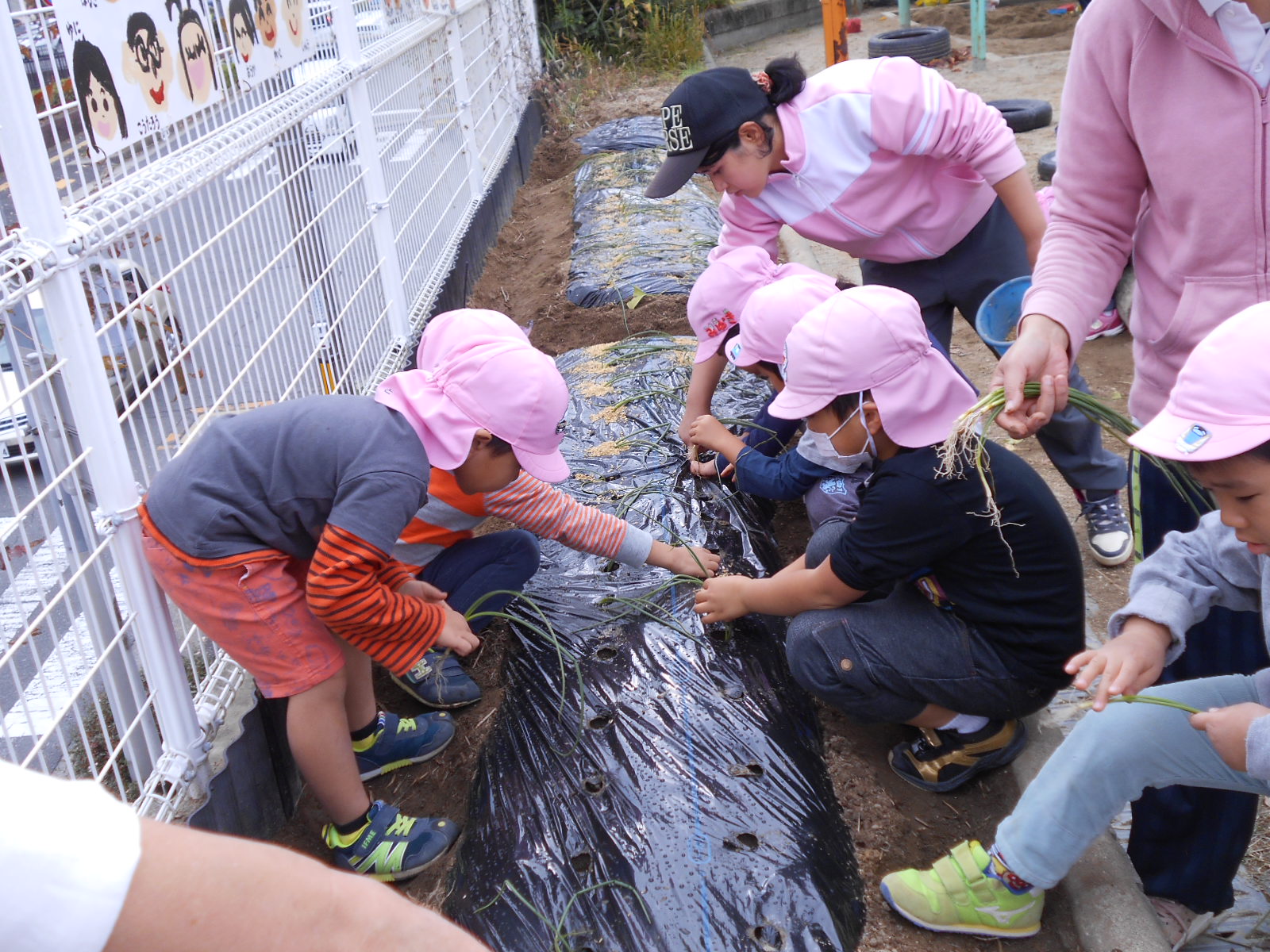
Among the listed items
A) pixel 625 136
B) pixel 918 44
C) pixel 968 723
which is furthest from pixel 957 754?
pixel 918 44

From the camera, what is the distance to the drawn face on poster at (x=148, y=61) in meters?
1.97

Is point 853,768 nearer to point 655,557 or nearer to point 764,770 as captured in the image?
point 764,770

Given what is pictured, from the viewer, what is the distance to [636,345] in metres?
3.91

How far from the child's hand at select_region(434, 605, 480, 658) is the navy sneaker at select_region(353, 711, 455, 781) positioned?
39 cm

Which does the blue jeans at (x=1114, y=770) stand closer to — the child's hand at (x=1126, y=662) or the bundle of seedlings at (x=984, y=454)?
the child's hand at (x=1126, y=662)

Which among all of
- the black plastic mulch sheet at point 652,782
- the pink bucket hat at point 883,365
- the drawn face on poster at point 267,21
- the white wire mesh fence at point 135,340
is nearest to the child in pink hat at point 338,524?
the white wire mesh fence at point 135,340

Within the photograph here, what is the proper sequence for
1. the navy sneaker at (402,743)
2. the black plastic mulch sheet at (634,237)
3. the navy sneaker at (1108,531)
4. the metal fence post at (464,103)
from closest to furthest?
the navy sneaker at (402,743) < the navy sneaker at (1108,531) < the black plastic mulch sheet at (634,237) < the metal fence post at (464,103)

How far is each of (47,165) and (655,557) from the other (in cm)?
152

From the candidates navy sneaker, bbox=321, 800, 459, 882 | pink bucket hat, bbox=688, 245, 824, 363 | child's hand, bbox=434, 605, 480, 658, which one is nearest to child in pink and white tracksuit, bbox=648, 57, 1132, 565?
pink bucket hat, bbox=688, 245, 824, 363

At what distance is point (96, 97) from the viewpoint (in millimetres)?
1861

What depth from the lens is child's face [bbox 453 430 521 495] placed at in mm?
2082

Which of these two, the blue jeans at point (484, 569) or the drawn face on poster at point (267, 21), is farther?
the drawn face on poster at point (267, 21)

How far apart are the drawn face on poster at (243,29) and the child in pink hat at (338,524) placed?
40.8 inches

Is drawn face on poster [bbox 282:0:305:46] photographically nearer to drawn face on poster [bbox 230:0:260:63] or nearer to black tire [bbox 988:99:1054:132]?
drawn face on poster [bbox 230:0:260:63]
